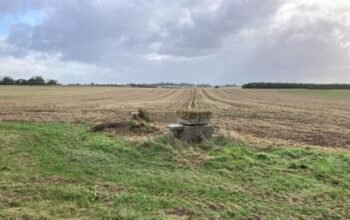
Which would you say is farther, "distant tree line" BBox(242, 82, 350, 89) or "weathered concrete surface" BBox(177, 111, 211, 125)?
"distant tree line" BBox(242, 82, 350, 89)

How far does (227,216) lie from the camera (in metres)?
5.76

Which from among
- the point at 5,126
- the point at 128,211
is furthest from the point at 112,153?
the point at 5,126

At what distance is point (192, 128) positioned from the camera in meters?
11.3

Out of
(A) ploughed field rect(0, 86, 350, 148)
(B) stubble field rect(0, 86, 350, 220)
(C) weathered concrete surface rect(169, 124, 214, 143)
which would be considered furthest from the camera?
(A) ploughed field rect(0, 86, 350, 148)

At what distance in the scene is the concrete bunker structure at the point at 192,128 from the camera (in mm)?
11242

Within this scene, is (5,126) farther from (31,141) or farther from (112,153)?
(112,153)

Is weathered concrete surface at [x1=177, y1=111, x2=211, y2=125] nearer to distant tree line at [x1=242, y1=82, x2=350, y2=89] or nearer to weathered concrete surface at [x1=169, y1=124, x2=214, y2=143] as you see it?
weathered concrete surface at [x1=169, y1=124, x2=214, y2=143]

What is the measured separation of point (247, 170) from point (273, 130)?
851cm

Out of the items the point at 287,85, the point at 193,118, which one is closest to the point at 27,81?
the point at 287,85

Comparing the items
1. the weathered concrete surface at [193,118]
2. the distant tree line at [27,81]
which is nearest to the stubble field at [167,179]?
the weathered concrete surface at [193,118]

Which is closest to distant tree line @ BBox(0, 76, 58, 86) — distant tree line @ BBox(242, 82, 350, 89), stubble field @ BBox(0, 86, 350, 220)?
distant tree line @ BBox(242, 82, 350, 89)

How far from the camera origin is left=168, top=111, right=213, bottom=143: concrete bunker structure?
1124cm

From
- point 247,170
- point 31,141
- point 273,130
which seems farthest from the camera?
point 273,130

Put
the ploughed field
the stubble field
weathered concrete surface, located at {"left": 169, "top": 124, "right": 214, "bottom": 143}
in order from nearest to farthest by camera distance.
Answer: the stubble field
weathered concrete surface, located at {"left": 169, "top": 124, "right": 214, "bottom": 143}
the ploughed field
